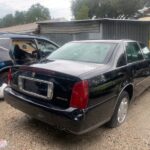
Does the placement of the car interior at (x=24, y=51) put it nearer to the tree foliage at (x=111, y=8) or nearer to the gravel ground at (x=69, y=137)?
the gravel ground at (x=69, y=137)

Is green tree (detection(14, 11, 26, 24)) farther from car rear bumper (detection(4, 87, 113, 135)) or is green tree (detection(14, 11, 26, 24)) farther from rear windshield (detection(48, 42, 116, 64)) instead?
car rear bumper (detection(4, 87, 113, 135))

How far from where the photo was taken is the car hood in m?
3.68

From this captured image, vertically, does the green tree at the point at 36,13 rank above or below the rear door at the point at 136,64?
above

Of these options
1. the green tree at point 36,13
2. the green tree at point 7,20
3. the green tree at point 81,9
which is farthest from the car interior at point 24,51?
the green tree at point 7,20

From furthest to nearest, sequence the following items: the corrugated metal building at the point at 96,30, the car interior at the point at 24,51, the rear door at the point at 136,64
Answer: the corrugated metal building at the point at 96,30, the car interior at the point at 24,51, the rear door at the point at 136,64

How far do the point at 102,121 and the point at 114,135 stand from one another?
618 millimetres

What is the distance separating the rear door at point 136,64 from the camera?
16.0 feet

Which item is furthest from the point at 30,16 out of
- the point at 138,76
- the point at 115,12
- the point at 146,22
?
the point at 138,76

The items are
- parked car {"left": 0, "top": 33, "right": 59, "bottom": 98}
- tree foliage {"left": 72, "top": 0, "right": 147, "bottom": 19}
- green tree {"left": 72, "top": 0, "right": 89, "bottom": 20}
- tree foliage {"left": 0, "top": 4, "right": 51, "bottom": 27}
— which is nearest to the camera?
parked car {"left": 0, "top": 33, "right": 59, "bottom": 98}

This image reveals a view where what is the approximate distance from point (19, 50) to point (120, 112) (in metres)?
3.40

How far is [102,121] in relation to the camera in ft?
12.5

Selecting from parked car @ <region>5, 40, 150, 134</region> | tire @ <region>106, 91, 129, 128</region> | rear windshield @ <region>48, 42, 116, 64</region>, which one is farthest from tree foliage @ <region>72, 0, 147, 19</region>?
tire @ <region>106, 91, 129, 128</region>

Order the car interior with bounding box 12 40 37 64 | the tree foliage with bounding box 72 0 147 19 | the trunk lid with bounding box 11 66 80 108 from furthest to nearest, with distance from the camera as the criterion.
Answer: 1. the tree foliage with bounding box 72 0 147 19
2. the car interior with bounding box 12 40 37 64
3. the trunk lid with bounding box 11 66 80 108

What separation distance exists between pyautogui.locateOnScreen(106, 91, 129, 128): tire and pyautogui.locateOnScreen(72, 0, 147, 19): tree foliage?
27157 millimetres
